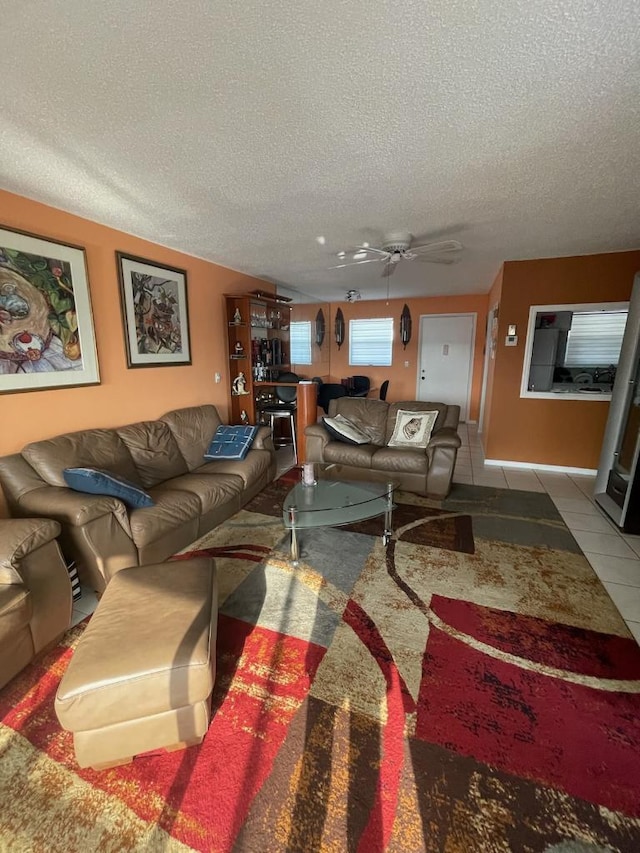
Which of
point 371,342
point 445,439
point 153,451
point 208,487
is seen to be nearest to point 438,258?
point 445,439

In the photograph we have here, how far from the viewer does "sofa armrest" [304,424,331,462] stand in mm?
3807

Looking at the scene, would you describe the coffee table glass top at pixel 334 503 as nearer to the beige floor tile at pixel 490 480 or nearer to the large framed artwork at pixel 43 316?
the beige floor tile at pixel 490 480

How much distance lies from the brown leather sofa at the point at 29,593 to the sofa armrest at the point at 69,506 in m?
0.17

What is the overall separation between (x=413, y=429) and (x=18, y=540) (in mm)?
3233

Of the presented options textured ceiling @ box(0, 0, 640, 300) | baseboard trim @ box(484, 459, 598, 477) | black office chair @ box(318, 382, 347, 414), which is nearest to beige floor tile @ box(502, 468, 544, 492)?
baseboard trim @ box(484, 459, 598, 477)

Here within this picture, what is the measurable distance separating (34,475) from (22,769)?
150cm

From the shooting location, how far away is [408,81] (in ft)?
4.49

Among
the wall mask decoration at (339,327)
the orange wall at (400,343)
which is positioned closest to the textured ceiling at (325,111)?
the orange wall at (400,343)

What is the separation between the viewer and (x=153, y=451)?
9.75 feet

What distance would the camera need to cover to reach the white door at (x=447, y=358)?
6.66 m

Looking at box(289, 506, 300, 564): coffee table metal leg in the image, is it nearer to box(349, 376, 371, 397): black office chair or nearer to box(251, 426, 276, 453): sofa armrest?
box(251, 426, 276, 453): sofa armrest

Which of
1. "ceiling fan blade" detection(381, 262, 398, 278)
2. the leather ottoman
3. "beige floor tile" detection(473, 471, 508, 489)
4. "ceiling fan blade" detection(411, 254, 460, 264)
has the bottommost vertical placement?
"beige floor tile" detection(473, 471, 508, 489)

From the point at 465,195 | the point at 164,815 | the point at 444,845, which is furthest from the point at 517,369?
the point at 164,815

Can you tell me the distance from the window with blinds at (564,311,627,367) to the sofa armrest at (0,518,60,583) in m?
5.06
